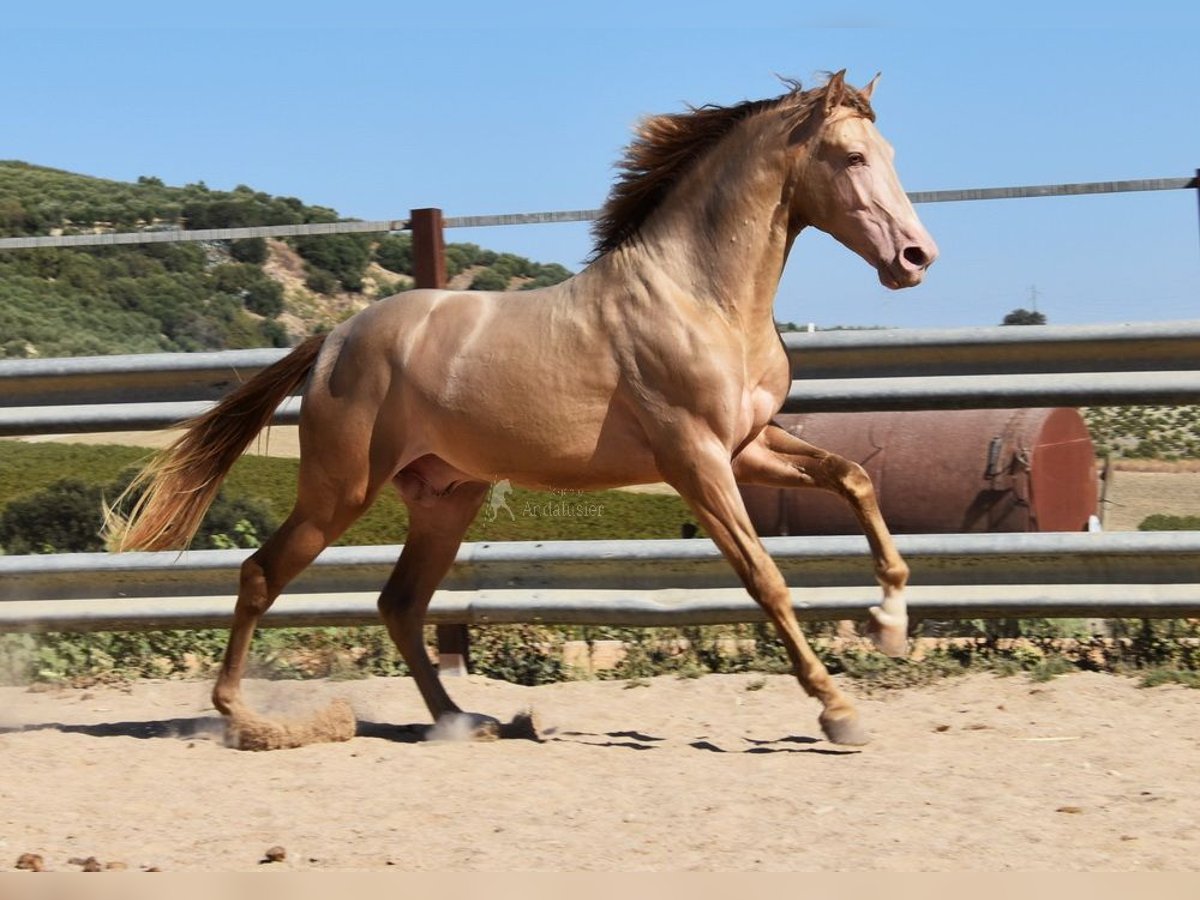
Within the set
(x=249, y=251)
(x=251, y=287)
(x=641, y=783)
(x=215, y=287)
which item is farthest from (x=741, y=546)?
(x=215, y=287)

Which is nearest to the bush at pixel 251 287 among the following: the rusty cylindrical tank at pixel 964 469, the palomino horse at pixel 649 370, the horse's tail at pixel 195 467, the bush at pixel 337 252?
the bush at pixel 337 252

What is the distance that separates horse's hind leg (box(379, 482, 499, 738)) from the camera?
580 cm

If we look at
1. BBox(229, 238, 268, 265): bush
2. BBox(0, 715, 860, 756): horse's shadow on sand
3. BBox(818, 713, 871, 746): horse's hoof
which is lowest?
BBox(0, 715, 860, 756): horse's shadow on sand

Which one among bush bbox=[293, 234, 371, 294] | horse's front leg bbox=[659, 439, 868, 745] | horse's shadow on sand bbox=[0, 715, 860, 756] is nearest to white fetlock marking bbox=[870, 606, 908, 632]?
horse's front leg bbox=[659, 439, 868, 745]

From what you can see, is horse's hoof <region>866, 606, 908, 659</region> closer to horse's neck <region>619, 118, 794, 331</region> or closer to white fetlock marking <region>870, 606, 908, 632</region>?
white fetlock marking <region>870, 606, 908, 632</region>

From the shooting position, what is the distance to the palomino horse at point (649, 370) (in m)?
5.05

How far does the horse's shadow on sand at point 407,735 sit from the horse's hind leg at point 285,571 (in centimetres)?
13

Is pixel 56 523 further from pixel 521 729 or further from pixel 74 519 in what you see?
pixel 521 729

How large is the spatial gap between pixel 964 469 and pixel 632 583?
381 cm

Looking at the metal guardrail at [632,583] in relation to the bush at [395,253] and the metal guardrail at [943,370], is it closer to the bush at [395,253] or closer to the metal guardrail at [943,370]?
the metal guardrail at [943,370]

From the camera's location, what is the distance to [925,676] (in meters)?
5.87

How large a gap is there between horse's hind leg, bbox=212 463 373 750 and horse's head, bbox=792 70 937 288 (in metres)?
1.87

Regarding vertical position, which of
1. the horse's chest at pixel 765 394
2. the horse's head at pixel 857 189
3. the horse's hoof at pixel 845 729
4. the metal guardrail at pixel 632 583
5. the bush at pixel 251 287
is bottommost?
the horse's hoof at pixel 845 729

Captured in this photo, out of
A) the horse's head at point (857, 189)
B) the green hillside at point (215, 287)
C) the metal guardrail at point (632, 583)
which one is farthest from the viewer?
the green hillside at point (215, 287)
